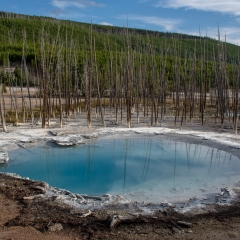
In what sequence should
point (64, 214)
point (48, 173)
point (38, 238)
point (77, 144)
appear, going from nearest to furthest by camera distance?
point (38, 238) → point (64, 214) → point (48, 173) → point (77, 144)

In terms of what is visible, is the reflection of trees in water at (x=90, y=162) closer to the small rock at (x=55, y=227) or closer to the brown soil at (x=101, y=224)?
the brown soil at (x=101, y=224)

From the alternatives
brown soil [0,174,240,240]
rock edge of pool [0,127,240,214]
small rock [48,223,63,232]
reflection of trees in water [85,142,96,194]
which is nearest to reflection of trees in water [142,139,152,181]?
rock edge of pool [0,127,240,214]

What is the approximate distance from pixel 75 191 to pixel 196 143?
14.8ft

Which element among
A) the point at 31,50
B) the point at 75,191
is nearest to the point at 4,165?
the point at 75,191

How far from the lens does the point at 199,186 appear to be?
634 cm

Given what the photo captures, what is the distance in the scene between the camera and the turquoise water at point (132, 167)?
6207 mm

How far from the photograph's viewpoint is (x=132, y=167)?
25.3 ft

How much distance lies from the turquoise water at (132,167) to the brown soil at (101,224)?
100cm

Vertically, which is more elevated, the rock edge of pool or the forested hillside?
the forested hillside

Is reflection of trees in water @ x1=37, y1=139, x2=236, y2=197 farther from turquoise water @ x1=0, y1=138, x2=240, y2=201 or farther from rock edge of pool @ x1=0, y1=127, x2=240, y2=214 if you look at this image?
rock edge of pool @ x1=0, y1=127, x2=240, y2=214

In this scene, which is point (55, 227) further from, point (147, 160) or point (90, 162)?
point (147, 160)

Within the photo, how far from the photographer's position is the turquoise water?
6.21 m

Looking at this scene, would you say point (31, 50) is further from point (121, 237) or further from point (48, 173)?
point (121, 237)

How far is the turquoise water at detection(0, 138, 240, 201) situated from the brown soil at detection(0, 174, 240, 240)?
100 centimetres
